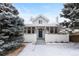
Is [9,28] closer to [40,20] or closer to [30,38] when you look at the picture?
[30,38]

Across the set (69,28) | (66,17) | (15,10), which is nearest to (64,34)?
(69,28)

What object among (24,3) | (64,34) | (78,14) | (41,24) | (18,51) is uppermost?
(24,3)

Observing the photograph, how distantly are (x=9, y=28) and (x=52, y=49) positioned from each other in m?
0.77

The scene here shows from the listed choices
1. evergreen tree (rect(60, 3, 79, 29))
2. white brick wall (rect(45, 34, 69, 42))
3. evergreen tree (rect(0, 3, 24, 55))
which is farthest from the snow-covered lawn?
evergreen tree (rect(60, 3, 79, 29))

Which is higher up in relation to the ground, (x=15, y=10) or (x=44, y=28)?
(x=15, y=10)

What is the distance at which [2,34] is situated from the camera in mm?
2383

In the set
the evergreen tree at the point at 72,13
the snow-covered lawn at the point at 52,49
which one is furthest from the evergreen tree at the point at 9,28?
the evergreen tree at the point at 72,13

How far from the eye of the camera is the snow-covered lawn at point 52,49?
7.89ft

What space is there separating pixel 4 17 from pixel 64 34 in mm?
998

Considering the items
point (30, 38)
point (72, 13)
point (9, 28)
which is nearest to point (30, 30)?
point (30, 38)

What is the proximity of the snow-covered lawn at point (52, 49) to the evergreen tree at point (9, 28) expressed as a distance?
184 millimetres

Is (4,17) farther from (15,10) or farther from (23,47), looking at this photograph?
(23,47)

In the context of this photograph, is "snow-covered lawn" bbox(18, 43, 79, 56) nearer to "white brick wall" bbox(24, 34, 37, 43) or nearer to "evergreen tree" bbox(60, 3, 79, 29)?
"white brick wall" bbox(24, 34, 37, 43)

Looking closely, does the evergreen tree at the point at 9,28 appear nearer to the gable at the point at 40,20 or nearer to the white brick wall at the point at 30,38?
the white brick wall at the point at 30,38
